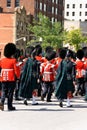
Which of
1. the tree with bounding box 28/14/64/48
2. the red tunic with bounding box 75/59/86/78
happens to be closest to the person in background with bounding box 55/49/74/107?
the red tunic with bounding box 75/59/86/78

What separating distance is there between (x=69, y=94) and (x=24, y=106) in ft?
4.58

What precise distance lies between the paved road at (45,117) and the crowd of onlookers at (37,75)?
0.41 m

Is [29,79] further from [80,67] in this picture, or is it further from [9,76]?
[80,67]

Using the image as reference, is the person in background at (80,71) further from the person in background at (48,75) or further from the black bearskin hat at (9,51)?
the black bearskin hat at (9,51)

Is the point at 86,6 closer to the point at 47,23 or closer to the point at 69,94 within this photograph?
the point at 47,23

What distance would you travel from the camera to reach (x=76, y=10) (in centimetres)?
17862

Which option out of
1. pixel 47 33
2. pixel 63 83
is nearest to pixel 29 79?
pixel 63 83

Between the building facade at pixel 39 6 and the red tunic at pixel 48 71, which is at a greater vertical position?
the building facade at pixel 39 6

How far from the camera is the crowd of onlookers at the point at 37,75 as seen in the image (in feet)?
49.1

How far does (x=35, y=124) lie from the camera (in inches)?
491

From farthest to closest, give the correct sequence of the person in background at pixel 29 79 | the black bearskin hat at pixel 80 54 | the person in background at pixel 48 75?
the black bearskin hat at pixel 80 54, the person in background at pixel 48 75, the person in background at pixel 29 79

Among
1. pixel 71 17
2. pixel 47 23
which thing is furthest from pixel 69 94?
pixel 71 17

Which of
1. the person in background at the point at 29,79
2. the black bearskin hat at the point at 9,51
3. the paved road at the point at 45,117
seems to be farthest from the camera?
the person in background at the point at 29,79

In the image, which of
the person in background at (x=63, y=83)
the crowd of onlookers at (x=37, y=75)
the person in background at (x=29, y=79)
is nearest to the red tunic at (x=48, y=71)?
the crowd of onlookers at (x=37, y=75)
